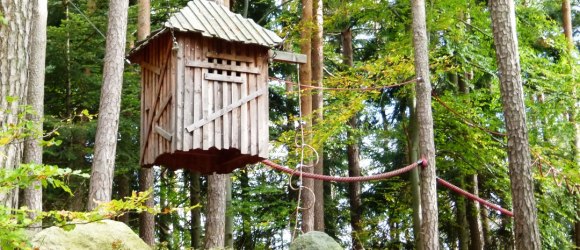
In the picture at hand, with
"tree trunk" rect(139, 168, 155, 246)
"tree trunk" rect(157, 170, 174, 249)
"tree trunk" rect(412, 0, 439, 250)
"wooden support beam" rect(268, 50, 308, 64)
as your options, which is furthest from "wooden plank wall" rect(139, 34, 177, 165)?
"tree trunk" rect(157, 170, 174, 249)

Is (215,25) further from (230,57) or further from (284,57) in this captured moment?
(284,57)

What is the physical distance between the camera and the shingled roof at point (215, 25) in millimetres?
4543

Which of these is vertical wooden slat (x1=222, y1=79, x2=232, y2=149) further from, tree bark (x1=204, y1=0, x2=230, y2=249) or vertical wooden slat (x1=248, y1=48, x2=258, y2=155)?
tree bark (x1=204, y1=0, x2=230, y2=249)

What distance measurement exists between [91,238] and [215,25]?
2.40 meters

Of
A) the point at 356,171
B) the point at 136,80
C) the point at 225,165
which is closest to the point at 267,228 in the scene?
the point at 356,171

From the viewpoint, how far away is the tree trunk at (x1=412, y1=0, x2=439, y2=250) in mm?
7344

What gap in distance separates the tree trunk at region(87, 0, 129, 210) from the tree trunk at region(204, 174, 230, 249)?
127 centimetres

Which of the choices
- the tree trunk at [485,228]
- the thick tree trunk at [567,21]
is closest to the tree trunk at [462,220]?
the tree trunk at [485,228]

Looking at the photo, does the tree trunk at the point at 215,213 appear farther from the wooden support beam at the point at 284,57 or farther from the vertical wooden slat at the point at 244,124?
the vertical wooden slat at the point at 244,124

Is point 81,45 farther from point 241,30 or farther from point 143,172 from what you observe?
point 241,30

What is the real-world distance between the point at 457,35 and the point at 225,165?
6511 mm

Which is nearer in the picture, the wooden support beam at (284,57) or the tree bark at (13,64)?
the tree bark at (13,64)

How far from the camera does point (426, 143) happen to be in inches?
288

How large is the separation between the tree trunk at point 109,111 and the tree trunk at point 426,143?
3.86 metres
